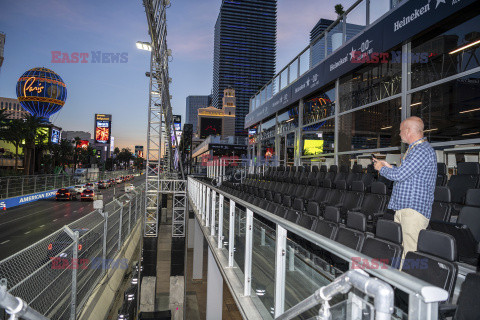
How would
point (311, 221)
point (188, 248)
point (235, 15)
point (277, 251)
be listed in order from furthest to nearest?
point (235, 15)
point (188, 248)
point (311, 221)
point (277, 251)

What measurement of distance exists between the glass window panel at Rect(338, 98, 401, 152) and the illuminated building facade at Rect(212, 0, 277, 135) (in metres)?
135

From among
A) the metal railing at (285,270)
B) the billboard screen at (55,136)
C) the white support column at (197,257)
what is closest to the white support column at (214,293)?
the metal railing at (285,270)

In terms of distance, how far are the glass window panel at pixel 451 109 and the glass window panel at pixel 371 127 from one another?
2.55ft

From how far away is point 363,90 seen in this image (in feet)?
28.4

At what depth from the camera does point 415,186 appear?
8.77 feet

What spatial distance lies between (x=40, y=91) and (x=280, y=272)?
50.8 metres

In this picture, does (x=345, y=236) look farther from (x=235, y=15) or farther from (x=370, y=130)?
(x=235, y=15)

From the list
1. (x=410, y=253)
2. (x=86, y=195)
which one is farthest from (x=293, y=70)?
(x=86, y=195)

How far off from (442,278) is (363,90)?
7762 mm

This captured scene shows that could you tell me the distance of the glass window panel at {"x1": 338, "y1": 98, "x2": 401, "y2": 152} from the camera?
24.5 feet

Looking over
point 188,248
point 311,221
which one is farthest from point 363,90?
point 188,248

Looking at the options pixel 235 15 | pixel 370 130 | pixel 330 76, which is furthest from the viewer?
pixel 235 15

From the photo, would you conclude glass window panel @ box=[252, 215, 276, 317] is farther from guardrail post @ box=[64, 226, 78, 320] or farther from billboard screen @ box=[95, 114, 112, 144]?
Answer: billboard screen @ box=[95, 114, 112, 144]

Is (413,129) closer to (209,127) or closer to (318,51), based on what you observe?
(318,51)
